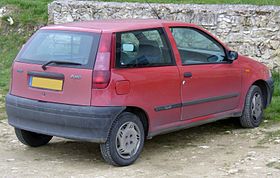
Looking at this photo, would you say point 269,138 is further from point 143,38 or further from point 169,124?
point 143,38

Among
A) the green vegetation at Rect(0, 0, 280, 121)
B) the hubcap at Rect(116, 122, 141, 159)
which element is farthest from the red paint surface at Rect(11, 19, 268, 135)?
the green vegetation at Rect(0, 0, 280, 121)

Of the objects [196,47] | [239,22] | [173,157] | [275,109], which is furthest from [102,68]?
[239,22]

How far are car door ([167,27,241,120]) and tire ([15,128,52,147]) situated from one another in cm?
173

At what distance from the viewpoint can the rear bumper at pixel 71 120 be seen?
6.23m

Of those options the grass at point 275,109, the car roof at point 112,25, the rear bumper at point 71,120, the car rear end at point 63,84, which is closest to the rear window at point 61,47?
the car rear end at point 63,84

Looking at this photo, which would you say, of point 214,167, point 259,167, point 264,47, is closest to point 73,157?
point 214,167

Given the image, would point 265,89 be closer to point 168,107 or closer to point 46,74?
point 168,107

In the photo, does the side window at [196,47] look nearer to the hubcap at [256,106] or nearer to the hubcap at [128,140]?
the hubcap at [256,106]

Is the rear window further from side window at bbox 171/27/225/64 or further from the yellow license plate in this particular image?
side window at bbox 171/27/225/64

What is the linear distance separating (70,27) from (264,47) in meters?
5.05

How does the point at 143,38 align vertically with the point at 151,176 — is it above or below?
above

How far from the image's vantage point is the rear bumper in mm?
6230

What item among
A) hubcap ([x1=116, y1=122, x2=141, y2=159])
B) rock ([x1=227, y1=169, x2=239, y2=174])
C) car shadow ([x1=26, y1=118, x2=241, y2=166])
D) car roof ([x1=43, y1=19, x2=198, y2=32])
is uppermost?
car roof ([x1=43, y1=19, x2=198, y2=32])

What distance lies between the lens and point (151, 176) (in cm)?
613
